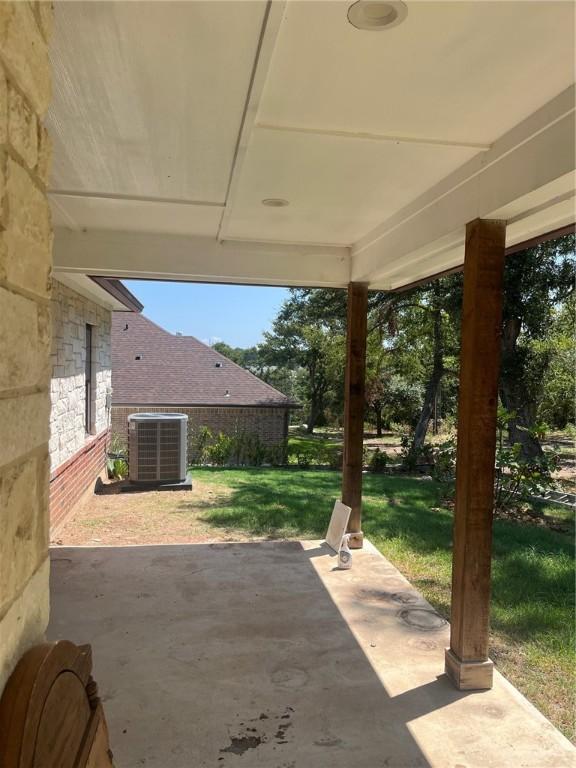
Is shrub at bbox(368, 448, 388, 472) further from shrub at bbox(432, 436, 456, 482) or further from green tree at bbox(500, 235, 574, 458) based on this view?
shrub at bbox(432, 436, 456, 482)

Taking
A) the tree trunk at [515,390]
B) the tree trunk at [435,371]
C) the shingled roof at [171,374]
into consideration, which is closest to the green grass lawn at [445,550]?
the tree trunk at [515,390]

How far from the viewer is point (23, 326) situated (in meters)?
0.96

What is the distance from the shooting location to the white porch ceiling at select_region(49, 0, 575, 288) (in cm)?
173

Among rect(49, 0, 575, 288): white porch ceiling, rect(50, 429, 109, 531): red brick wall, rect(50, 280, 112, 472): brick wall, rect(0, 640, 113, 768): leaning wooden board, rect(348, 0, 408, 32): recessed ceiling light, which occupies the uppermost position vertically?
rect(49, 0, 575, 288): white porch ceiling

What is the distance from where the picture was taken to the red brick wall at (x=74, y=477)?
547cm

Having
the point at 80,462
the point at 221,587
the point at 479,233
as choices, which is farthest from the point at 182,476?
the point at 479,233

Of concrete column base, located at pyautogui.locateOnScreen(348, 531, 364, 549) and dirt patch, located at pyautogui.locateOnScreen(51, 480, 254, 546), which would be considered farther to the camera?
dirt patch, located at pyautogui.locateOnScreen(51, 480, 254, 546)

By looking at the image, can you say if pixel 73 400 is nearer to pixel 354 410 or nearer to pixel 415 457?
pixel 354 410

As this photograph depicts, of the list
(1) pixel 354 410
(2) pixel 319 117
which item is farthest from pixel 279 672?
(2) pixel 319 117

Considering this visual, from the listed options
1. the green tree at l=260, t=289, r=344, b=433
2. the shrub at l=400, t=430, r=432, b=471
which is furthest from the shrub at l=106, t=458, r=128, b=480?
the green tree at l=260, t=289, r=344, b=433

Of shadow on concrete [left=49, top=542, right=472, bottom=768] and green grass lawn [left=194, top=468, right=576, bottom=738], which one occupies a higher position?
shadow on concrete [left=49, top=542, right=472, bottom=768]

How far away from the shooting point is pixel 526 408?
1005cm

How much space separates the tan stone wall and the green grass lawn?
283 cm

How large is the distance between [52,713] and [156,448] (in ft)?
24.2
